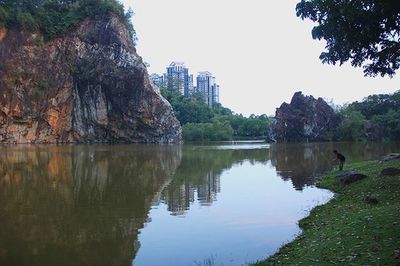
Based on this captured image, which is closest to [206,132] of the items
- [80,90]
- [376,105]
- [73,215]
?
[80,90]

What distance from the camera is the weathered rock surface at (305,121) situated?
108750mm

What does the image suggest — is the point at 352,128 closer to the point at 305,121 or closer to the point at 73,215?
the point at 305,121

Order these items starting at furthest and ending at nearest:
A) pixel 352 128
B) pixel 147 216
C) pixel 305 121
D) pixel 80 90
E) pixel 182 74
A: pixel 182 74 < pixel 305 121 < pixel 352 128 < pixel 80 90 < pixel 147 216

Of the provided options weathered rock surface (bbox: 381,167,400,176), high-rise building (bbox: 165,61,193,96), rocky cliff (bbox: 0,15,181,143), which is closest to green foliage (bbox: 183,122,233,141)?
rocky cliff (bbox: 0,15,181,143)

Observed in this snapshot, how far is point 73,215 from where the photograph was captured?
55.3ft

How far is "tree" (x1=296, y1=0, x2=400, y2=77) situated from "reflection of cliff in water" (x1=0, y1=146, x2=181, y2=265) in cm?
935

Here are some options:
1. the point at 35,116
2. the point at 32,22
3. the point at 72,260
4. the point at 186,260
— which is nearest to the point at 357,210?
the point at 186,260

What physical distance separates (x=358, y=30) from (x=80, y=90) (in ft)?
296

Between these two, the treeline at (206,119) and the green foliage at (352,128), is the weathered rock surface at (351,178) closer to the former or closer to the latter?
the green foliage at (352,128)

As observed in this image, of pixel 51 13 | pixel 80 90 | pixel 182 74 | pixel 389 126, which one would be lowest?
pixel 389 126

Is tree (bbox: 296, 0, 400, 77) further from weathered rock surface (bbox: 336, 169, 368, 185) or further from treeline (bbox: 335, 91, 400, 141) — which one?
treeline (bbox: 335, 91, 400, 141)

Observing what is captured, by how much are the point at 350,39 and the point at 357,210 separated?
5.91 metres

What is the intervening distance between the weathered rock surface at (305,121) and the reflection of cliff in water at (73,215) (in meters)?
83.3

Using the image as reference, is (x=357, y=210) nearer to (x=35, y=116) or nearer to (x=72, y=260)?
(x=72, y=260)
